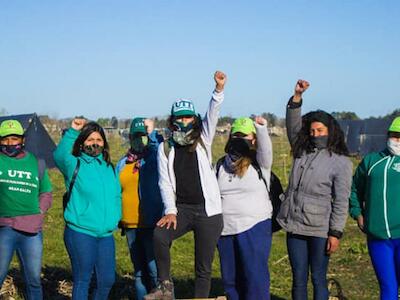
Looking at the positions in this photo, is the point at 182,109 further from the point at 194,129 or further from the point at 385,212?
the point at 385,212

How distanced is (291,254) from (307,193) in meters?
0.59

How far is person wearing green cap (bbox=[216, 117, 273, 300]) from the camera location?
5441 millimetres

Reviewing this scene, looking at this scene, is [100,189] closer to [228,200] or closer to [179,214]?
[179,214]

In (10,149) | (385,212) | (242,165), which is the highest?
(10,149)

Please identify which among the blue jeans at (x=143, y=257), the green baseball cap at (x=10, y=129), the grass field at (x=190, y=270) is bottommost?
the grass field at (x=190, y=270)

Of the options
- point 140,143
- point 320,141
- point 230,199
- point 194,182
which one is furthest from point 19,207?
point 320,141

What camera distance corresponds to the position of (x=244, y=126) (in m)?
5.42

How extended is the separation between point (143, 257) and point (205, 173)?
4.49ft

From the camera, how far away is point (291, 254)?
18.2 ft

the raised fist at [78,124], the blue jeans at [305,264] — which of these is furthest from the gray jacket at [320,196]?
the raised fist at [78,124]

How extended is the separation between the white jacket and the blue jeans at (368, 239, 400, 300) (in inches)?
58.9

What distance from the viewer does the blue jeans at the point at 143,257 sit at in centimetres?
602

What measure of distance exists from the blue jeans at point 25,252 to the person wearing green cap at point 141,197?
2.79 feet

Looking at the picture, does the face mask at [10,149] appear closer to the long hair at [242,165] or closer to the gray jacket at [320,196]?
the long hair at [242,165]
